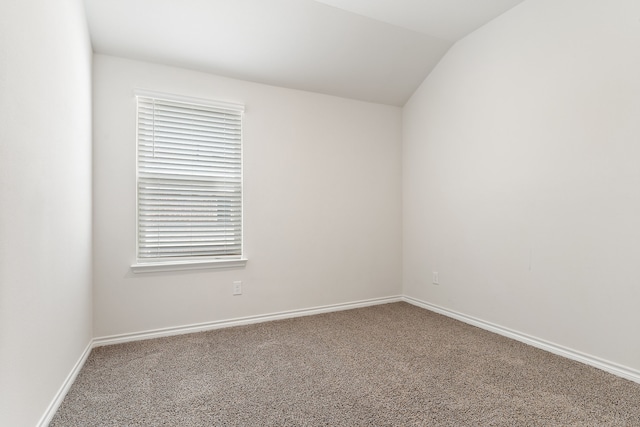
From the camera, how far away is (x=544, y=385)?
6.13 ft

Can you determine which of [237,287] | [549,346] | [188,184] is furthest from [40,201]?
[549,346]

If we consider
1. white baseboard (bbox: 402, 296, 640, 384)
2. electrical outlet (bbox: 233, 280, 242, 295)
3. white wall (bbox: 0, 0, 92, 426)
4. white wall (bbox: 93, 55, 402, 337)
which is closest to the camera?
white wall (bbox: 0, 0, 92, 426)

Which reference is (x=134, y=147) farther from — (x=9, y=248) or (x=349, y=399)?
(x=349, y=399)

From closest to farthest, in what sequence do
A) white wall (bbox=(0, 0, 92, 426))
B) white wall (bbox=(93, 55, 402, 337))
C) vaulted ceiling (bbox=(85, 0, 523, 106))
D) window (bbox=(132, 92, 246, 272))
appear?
1. white wall (bbox=(0, 0, 92, 426))
2. vaulted ceiling (bbox=(85, 0, 523, 106))
3. white wall (bbox=(93, 55, 402, 337))
4. window (bbox=(132, 92, 246, 272))

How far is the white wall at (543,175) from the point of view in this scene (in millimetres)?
1975

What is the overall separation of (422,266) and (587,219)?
1630 millimetres

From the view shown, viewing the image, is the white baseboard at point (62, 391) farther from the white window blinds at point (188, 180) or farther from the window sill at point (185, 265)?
the white window blinds at point (188, 180)

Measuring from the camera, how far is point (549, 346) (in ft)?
7.68

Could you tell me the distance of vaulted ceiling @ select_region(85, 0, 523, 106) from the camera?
2.36 meters

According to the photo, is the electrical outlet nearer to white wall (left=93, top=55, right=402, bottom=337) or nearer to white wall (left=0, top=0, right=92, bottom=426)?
white wall (left=93, top=55, right=402, bottom=337)

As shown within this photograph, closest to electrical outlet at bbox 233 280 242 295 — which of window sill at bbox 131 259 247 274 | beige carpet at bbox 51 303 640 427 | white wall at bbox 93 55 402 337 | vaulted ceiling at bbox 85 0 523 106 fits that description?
white wall at bbox 93 55 402 337

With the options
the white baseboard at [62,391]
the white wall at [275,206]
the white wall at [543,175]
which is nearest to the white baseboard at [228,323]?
the white wall at [275,206]

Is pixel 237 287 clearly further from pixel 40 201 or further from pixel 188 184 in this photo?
pixel 40 201

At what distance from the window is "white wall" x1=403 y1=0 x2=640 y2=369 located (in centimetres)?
202
